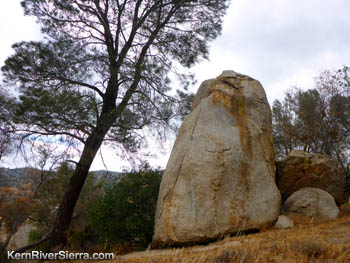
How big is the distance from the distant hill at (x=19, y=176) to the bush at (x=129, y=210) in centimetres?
59

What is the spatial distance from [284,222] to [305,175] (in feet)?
8.00

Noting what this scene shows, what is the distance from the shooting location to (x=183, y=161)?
7.21 m

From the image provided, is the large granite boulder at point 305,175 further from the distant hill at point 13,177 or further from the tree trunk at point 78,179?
the distant hill at point 13,177

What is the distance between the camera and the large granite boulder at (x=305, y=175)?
882 centimetres

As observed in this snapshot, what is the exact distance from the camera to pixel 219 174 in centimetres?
677

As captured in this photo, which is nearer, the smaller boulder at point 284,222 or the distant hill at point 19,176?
the smaller boulder at point 284,222

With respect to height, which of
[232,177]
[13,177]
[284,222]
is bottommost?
[284,222]

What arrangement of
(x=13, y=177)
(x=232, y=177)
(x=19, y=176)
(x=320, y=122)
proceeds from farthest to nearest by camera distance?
(x=320, y=122), (x=13, y=177), (x=19, y=176), (x=232, y=177)

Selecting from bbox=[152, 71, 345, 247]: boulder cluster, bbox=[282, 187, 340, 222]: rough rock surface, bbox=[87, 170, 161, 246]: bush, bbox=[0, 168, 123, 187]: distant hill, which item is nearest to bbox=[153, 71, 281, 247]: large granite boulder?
bbox=[152, 71, 345, 247]: boulder cluster

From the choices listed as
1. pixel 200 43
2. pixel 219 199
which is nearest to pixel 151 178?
pixel 219 199

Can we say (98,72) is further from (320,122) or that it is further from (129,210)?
(320,122)

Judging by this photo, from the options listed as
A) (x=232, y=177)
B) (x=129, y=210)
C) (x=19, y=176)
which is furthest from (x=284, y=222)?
(x=19, y=176)

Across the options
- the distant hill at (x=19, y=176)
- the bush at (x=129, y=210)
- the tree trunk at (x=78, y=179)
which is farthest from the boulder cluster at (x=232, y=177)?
the tree trunk at (x=78, y=179)

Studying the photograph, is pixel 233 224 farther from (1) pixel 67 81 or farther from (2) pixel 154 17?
(2) pixel 154 17
